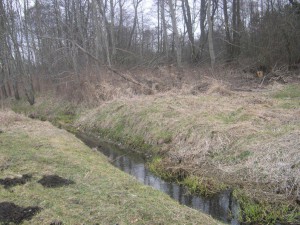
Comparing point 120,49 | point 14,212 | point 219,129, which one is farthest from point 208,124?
point 120,49

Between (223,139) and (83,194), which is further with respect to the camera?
(223,139)

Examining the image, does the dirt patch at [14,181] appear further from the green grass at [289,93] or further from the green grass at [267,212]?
the green grass at [289,93]

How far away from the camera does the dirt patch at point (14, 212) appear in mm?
4524

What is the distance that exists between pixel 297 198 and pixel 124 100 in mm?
9011

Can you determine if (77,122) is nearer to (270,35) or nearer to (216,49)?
(270,35)

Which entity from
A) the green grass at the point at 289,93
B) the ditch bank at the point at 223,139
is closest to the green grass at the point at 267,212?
the ditch bank at the point at 223,139

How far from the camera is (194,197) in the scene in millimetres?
6246

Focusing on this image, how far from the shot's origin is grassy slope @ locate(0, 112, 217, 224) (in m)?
4.66

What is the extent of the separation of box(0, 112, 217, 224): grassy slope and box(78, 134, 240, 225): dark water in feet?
2.18

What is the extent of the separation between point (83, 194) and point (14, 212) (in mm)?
1095

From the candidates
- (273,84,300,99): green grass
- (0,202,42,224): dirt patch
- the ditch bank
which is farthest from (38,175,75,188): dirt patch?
(273,84,300,99): green grass

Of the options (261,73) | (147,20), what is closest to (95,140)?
(261,73)

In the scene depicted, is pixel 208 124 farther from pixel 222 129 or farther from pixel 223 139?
pixel 223 139

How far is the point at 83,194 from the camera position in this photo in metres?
5.35
